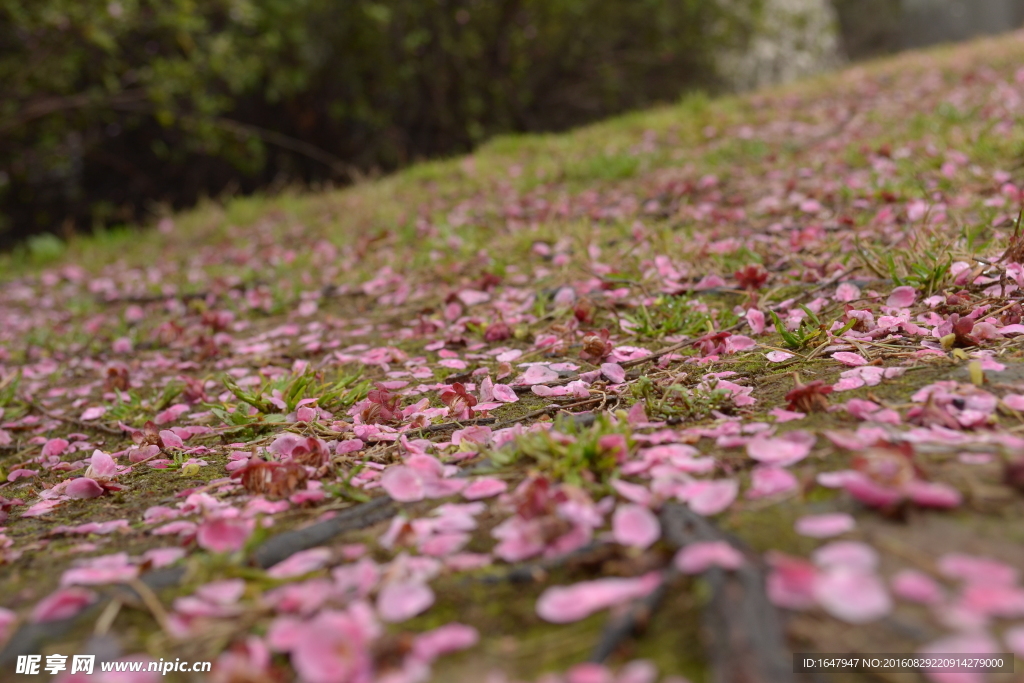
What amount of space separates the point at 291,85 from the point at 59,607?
8.19 meters

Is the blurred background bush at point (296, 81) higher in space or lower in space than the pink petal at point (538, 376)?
higher

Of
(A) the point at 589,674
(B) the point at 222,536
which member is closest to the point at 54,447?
(B) the point at 222,536

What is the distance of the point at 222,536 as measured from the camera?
141cm

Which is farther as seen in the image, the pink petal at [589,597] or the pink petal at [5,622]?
the pink petal at [5,622]

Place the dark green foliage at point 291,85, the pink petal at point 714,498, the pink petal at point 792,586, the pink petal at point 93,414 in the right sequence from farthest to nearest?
1. the dark green foliage at point 291,85
2. the pink petal at point 93,414
3. the pink petal at point 714,498
4. the pink petal at point 792,586

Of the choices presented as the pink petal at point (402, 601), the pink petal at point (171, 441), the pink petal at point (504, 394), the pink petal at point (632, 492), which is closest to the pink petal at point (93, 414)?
the pink petal at point (171, 441)

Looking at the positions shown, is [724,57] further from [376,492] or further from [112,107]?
[376,492]

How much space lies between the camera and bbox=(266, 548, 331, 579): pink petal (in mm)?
1329

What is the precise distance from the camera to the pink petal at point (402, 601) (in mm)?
1171

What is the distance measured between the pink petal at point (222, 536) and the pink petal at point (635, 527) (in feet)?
2.44

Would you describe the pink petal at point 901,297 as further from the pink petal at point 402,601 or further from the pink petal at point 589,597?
the pink petal at point 402,601

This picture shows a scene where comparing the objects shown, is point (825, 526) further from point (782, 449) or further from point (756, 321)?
point (756, 321)

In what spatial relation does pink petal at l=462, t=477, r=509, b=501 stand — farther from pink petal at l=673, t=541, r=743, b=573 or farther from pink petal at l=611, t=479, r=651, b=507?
pink petal at l=673, t=541, r=743, b=573

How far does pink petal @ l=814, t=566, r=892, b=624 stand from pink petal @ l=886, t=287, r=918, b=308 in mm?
1584
